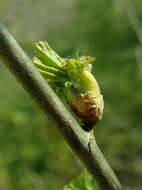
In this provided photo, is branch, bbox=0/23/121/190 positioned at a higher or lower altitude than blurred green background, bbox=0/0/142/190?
higher

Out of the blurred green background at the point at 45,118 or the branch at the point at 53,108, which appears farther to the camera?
the blurred green background at the point at 45,118

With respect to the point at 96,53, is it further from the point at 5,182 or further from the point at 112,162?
the point at 5,182

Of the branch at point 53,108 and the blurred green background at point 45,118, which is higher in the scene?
the branch at point 53,108

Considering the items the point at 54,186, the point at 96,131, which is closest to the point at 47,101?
the point at 54,186

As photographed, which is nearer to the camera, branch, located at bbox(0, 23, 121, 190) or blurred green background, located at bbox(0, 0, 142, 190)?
branch, located at bbox(0, 23, 121, 190)
